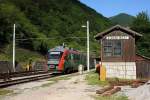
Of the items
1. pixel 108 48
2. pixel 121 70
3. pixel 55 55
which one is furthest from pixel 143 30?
pixel 121 70

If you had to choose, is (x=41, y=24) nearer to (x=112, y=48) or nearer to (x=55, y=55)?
(x=55, y=55)

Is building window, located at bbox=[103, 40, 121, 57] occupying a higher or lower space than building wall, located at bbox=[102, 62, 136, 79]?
higher

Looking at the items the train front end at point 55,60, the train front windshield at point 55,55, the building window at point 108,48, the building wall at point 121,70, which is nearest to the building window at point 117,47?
the building window at point 108,48

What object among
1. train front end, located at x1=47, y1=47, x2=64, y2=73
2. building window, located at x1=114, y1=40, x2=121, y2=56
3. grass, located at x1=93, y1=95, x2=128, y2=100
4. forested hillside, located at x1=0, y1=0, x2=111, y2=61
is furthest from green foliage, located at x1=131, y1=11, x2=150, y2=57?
grass, located at x1=93, y1=95, x2=128, y2=100

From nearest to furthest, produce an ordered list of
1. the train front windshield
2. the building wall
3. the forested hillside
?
the building wall, the train front windshield, the forested hillside

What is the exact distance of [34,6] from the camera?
106 meters

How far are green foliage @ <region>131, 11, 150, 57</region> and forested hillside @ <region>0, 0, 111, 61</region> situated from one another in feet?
49.9

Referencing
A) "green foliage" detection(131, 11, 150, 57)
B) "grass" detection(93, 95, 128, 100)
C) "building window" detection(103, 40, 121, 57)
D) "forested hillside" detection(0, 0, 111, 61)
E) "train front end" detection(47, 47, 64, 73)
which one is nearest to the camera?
"grass" detection(93, 95, 128, 100)

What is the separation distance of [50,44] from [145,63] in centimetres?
4890

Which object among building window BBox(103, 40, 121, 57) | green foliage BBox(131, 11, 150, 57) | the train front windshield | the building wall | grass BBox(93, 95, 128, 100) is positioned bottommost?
grass BBox(93, 95, 128, 100)

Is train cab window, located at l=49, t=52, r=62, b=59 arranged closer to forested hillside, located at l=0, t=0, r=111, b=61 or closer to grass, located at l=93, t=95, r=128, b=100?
forested hillside, located at l=0, t=0, r=111, b=61

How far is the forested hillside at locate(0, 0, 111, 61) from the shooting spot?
75312 mm

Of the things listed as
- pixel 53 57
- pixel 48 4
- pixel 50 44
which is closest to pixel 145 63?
pixel 53 57

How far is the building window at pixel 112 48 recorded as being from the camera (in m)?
38.9
